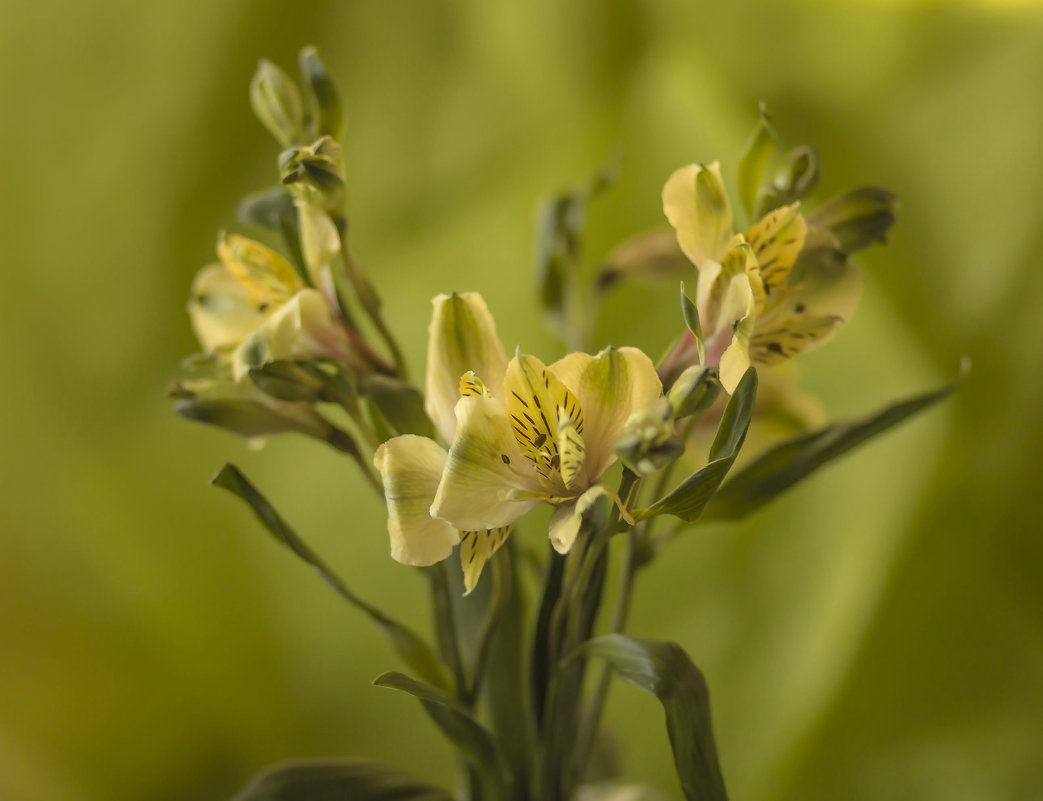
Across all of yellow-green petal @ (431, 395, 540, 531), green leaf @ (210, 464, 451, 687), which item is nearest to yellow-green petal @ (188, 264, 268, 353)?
green leaf @ (210, 464, 451, 687)

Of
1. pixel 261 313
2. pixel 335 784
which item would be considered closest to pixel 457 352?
pixel 261 313

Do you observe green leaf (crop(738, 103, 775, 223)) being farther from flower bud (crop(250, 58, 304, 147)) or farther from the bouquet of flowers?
flower bud (crop(250, 58, 304, 147))

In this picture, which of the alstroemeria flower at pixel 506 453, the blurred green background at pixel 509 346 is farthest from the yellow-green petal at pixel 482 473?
the blurred green background at pixel 509 346

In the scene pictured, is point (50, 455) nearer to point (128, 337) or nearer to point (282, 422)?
point (128, 337)

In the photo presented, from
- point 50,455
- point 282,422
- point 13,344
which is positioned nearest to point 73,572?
point 50,455

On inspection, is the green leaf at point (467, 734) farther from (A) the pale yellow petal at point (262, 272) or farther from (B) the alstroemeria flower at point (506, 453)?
(A) the pale yellow petal at point (262, 272)

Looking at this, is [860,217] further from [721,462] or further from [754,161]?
[721,462]
